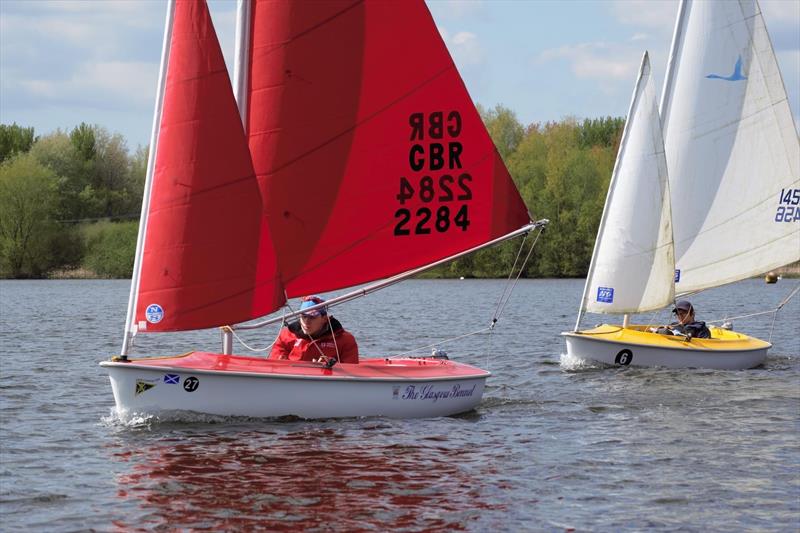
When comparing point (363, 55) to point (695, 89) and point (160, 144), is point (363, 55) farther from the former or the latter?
point (695, 89)

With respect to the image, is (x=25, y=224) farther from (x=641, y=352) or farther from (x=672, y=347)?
(x=672, y=347)

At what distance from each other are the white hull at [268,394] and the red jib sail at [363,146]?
1487mm

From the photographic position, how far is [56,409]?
19719 millimetres

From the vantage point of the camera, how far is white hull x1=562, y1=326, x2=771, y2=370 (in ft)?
76.8

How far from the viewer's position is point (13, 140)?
103 m

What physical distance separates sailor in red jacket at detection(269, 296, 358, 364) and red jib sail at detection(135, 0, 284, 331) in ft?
4.76

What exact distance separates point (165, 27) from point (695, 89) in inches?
575

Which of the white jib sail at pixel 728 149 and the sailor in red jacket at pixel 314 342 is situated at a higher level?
the white jib sail at pixel 728 149

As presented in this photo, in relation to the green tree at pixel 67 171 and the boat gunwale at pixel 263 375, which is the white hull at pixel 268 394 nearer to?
the boat gunwale at pixel 263 375

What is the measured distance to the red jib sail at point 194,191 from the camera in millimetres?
15688

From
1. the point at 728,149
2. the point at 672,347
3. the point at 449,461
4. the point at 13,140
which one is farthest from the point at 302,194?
the point at 13,140

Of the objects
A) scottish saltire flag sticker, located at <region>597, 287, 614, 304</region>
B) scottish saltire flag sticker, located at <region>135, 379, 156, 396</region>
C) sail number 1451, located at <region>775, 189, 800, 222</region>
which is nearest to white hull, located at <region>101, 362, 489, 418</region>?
scottish saltire flag sticker, located at <region>135, 379, 156, 396</region>

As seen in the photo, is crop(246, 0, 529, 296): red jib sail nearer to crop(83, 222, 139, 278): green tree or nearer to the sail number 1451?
the sail number 1451

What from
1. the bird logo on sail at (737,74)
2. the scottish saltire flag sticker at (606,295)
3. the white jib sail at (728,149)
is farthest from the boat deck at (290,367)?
the bird logo on sail at (737,74)
